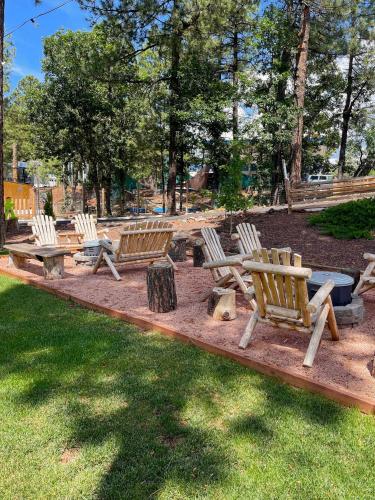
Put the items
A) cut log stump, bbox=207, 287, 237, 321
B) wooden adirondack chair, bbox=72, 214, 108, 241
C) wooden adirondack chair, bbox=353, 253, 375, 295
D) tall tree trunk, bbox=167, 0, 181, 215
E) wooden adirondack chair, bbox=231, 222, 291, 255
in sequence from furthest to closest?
tall tree trunk, bbox=167, 0, 181, 215, wooden adirondack chair, bbox=72, 214, 108, 241, wooden adirondack chair, bbox=231, 222, 291, 255, wooden adirondack chair, bbox=353, 253, 375, 295, cut log stump, bbox=207, 287, 237, 321

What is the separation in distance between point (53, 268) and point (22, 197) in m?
12.8

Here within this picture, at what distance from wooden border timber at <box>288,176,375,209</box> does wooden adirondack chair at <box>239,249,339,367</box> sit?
10.9m

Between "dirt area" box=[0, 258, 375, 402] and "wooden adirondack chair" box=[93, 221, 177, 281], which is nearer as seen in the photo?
"dirt area" box=[0, 258, 375, 402]

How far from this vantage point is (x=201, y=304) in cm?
510

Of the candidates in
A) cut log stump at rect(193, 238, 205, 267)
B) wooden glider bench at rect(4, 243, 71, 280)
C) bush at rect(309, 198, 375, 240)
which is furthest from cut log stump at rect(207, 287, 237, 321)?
bush at rect(309, 198, 375, 240)

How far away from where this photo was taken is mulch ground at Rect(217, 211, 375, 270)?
25.5 ft

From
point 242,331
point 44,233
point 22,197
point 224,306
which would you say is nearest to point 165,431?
point 242,331

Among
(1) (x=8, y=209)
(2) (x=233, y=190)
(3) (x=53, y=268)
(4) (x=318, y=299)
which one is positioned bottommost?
(3) (x=53, y=268)

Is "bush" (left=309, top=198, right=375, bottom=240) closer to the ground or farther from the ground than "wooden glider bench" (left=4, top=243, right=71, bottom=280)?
farther from the ground

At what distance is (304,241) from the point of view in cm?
923

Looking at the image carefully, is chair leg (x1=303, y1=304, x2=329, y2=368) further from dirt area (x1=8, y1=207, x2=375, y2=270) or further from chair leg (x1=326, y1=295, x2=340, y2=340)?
dirt area (x1=8, y1=207, x2=375, y2=270)

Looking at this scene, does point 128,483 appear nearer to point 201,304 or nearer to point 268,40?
point 201,304

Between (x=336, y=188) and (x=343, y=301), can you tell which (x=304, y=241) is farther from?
(x=336, y=188)

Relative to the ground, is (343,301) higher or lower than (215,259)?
lower
